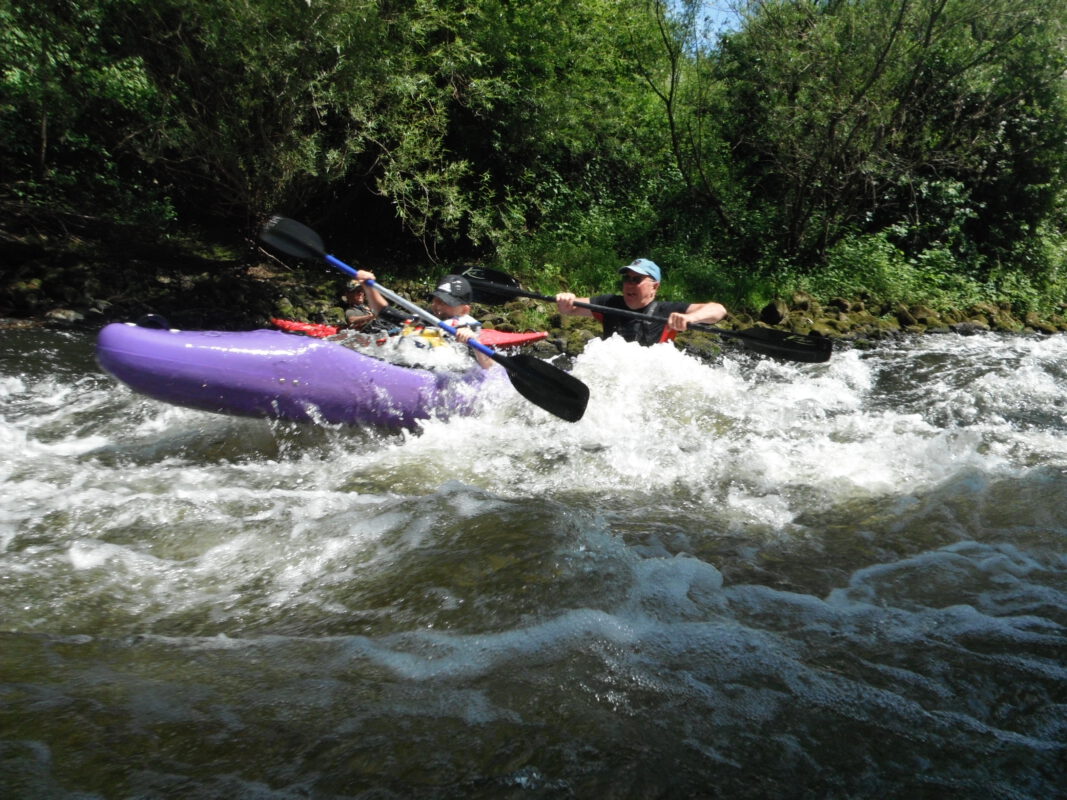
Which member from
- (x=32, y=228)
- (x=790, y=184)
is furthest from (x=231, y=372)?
(x=790, y=184)

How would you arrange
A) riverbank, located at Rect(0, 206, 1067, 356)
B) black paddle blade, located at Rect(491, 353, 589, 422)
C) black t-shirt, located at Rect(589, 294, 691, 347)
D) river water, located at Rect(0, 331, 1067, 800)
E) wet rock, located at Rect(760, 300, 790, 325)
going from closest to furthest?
river water, located at Rect(0, 331, 1067, 800) < black paddle blade, located at Rect(491, 353, 589, 422) < black t-shirt, located at Rect(589, 294, 691, 347) < riverbank, located at Rect(0, 206, 1067, 356) < wet rock, located at Rect(760, 300, 790, 325)

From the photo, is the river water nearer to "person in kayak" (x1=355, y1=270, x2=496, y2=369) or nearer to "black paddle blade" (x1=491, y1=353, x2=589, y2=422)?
"black paddle blade" (x1=491, y1=353, x2=589, y2=422)

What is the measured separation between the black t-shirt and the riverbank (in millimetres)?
2458

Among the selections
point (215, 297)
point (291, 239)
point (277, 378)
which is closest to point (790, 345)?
point (277, 378)

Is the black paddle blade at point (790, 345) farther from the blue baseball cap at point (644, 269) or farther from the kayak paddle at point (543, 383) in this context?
the kayak paddle at point (543, 383)

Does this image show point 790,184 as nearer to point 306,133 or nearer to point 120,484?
point 306,133

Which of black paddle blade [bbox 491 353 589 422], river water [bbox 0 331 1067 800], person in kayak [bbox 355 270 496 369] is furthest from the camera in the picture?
person in kayak [bbox 355 270 496 369]

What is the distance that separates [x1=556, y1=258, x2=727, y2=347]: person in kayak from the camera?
5.65 m

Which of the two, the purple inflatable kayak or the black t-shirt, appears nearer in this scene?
the purple inflatable kayak

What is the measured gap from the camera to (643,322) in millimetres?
5855

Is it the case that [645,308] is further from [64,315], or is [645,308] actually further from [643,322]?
[64,315]

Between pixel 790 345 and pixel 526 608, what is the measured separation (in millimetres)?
3482

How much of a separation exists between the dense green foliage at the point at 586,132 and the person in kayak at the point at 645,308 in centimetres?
390

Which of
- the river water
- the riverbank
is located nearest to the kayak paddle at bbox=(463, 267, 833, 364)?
the river water
